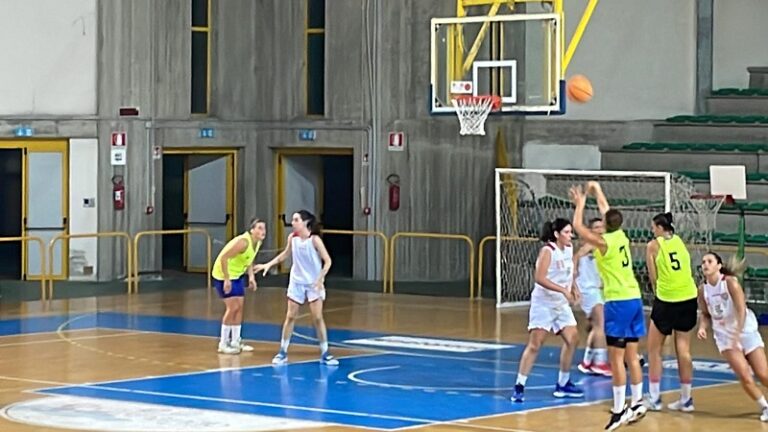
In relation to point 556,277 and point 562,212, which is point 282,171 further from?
point 556,277

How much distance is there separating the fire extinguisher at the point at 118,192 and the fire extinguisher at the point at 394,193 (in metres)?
5.83

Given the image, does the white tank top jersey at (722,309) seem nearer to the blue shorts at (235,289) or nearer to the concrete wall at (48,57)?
the blue shorts at (235,289)

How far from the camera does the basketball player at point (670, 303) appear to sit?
1694 cm

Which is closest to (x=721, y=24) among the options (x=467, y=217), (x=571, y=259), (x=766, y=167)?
(x=766, y=167)

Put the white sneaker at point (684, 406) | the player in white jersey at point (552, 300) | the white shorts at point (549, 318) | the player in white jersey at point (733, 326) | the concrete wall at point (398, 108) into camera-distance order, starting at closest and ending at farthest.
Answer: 1. the player in white jersey at point (733, 326)
2. the white sneaker at point (684, 406)
3. the player in white jersey at point (552, 300)
4. the white shorts at point (549, 318)
5. the concrete wall at point (398, 108)

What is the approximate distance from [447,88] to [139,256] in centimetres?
1068

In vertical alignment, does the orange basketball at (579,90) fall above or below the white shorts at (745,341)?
above

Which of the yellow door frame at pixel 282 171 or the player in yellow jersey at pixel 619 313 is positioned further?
the yellow door frame at pixel 282 171

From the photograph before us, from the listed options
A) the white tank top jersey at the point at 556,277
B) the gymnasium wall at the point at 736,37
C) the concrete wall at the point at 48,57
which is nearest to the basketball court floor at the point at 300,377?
the white tank top jersey at the point at 556,277

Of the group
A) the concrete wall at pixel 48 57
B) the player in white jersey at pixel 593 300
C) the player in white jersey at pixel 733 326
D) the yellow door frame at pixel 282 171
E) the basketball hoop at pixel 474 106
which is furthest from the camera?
the yellow door frame at pixel 282 171

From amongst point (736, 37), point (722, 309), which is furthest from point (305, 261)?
point (736, 37)

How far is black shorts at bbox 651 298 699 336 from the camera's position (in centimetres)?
1694

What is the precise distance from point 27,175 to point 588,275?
17274mm

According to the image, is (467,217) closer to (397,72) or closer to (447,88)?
(397,72)
